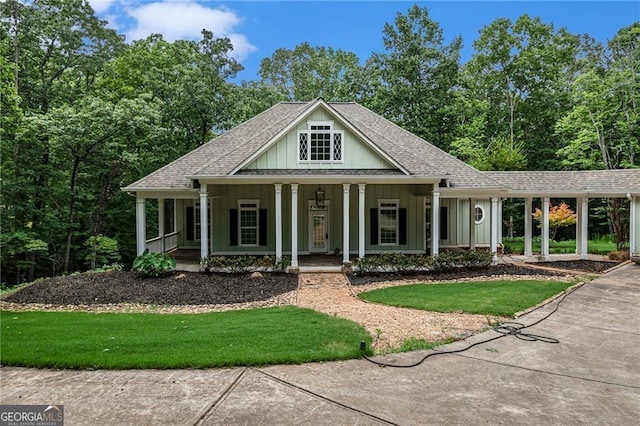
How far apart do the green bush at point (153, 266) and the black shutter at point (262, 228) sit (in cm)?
389

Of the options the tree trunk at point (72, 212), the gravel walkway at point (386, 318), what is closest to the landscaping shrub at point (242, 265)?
the gravel walkway at point (386, 318)

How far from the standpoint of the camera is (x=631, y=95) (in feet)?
80.8

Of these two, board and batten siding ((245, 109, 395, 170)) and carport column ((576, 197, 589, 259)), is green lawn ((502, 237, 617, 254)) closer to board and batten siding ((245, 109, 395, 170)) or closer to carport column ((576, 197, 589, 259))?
carport column ((576, 197, 589, 259))

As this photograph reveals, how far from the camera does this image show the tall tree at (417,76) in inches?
1090

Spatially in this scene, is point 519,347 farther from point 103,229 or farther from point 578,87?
point 578,87

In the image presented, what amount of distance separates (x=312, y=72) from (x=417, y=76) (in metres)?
11.9

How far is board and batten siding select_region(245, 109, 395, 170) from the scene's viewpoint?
46.2 feet

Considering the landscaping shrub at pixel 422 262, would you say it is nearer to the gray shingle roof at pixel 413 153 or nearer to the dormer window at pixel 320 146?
the gray shingle roof at pixel 413 153

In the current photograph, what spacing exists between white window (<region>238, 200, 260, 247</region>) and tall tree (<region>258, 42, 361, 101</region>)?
15.0 metres

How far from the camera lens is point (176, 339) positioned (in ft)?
22.1

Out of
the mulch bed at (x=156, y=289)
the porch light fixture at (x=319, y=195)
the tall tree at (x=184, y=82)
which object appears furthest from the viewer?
the tall tree at (x=184, y=82)

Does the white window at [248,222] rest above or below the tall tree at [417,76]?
below

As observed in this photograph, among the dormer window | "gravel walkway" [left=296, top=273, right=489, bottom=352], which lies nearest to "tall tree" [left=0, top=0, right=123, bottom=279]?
the dormer window

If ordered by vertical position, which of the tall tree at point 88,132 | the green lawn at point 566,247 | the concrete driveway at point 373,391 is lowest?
the concrete driveway at point 373,391
